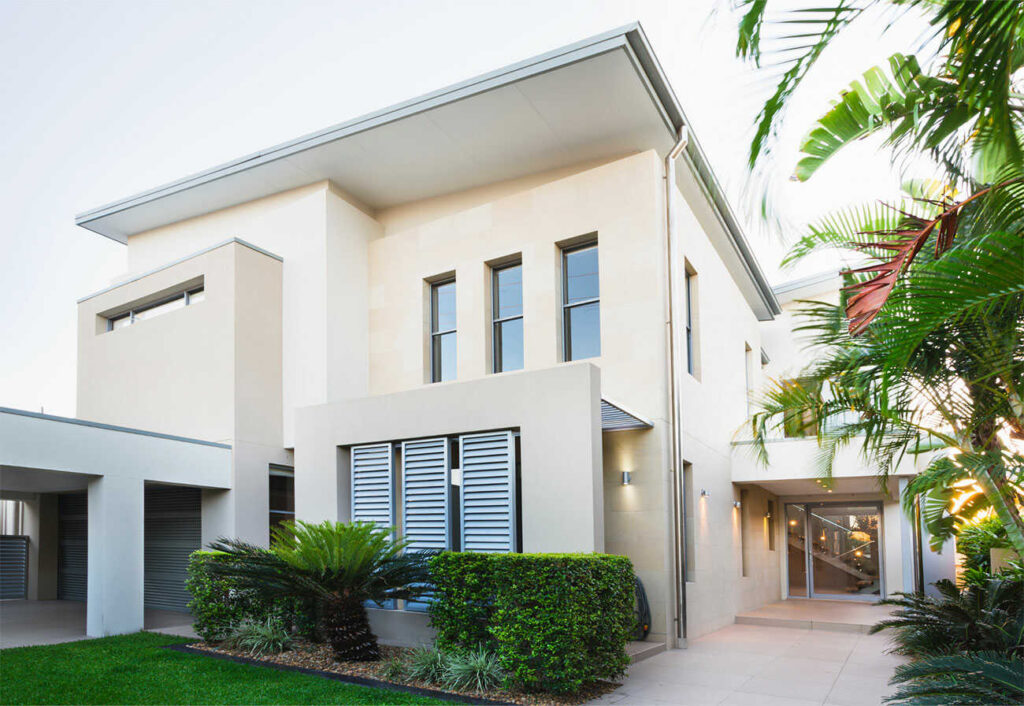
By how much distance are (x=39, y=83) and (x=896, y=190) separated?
19192 millimetres

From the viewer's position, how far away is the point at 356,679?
8.02 m

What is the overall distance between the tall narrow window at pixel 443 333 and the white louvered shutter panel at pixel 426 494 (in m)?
2.94

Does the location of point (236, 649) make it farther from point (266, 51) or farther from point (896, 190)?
point (266, 51)

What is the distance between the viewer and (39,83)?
17.5m

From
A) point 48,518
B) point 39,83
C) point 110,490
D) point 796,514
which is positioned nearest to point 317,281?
point 110,490

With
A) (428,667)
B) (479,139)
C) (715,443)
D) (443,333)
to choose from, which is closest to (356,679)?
(428,667)

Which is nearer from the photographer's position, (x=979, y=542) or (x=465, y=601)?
(x=465, y=601)

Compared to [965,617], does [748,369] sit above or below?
above

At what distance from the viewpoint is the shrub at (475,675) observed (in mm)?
7562

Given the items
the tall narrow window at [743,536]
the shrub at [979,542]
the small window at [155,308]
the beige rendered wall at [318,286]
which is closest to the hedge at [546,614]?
the beige rendered wall at [318,286]

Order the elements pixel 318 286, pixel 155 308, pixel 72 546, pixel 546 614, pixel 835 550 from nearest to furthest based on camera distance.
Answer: pixel 546 614, pixel 318 286, pixel 155 308, pixel 72 546, pixel 835 550

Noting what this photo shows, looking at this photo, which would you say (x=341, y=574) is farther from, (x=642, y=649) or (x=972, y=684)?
(x=972, y=684)

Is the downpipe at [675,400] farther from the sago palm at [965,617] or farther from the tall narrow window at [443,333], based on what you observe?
the tall narrow window at [443,333]

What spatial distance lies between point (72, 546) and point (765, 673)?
1400cm
